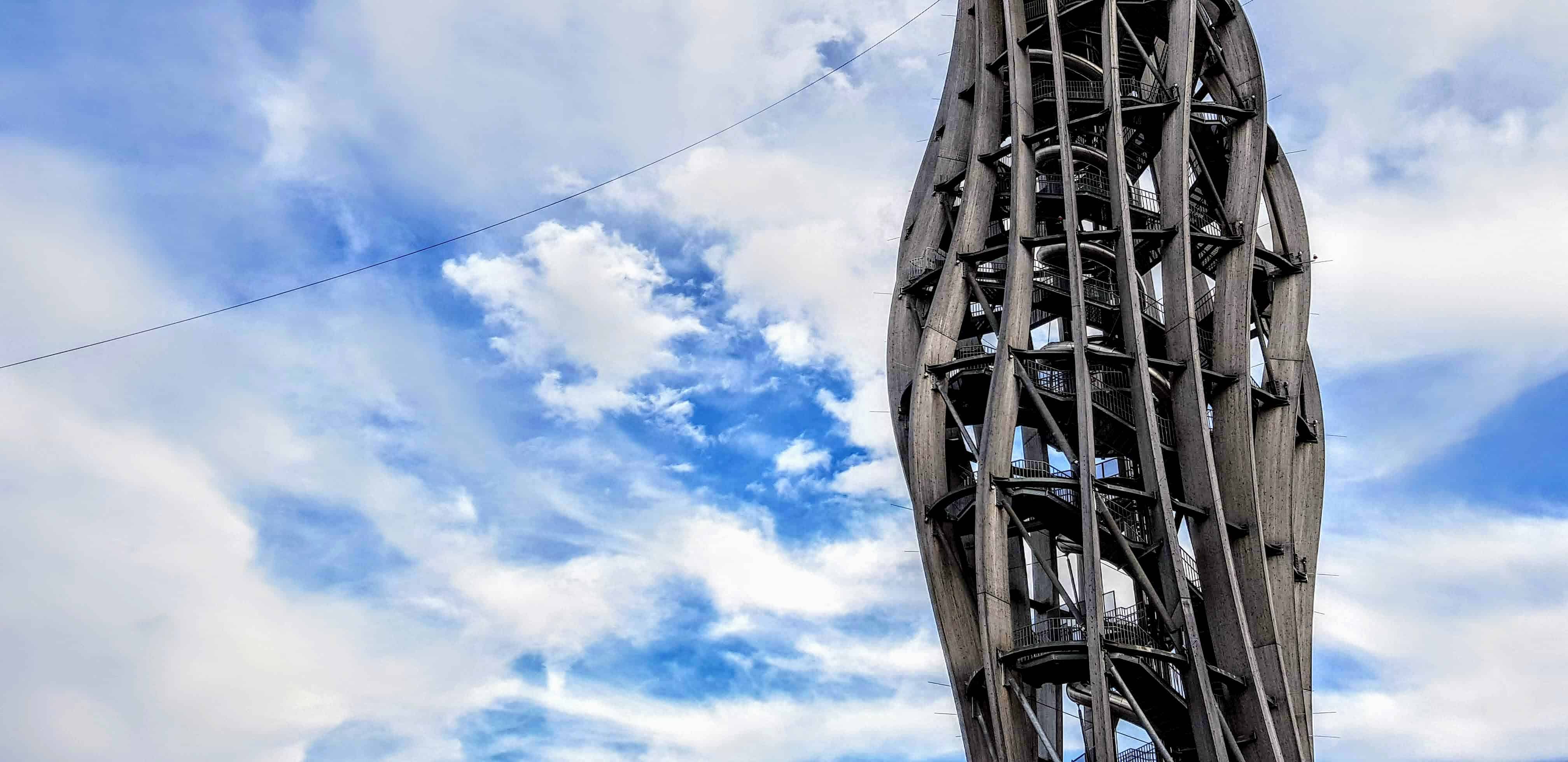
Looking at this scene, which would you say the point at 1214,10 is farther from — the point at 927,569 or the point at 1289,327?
the point at 927,569

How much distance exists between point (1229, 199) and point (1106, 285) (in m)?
3.04

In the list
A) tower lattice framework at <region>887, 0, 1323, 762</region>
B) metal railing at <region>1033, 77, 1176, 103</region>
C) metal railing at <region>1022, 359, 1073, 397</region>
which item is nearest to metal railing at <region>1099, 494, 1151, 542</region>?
tower lattice framework at <region>887, 0, 1323, 762</region>

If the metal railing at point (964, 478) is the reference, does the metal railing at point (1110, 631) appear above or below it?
below

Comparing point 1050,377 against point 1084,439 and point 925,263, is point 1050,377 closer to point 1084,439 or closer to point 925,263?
point 1084,439

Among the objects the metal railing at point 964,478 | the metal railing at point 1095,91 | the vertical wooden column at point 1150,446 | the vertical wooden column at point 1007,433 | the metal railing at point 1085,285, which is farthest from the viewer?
the metal railing at point 1095,91

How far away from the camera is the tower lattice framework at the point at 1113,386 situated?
27.9 m

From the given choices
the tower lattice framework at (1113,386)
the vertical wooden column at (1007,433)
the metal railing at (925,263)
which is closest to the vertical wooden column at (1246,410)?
the tower lattice framework at (1113,386)

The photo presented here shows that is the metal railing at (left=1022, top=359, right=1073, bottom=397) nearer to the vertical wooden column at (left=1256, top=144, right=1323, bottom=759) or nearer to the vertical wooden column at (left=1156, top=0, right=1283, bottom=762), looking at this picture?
the vertical wooden column at (left=1156, top=0, right=1283, bottom=762)

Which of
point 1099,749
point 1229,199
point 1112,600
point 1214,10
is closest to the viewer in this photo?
point 1099,749

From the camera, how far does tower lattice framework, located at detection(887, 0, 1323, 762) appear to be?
27.9 metres

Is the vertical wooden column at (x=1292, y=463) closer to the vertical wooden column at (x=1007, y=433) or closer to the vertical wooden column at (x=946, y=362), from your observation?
the vertical wooden column at (x=1007, y=433)

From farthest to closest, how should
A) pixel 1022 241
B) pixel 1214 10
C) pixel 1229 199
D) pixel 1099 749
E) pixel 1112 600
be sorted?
1. pixel 1214 10
2. pixel 1229 199
3. pixel 1022 241
4. pixel 1112 600
5. pixel 1099 749

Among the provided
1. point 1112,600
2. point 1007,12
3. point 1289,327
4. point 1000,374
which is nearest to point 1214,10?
point 1007,12

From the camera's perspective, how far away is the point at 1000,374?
29828mm
